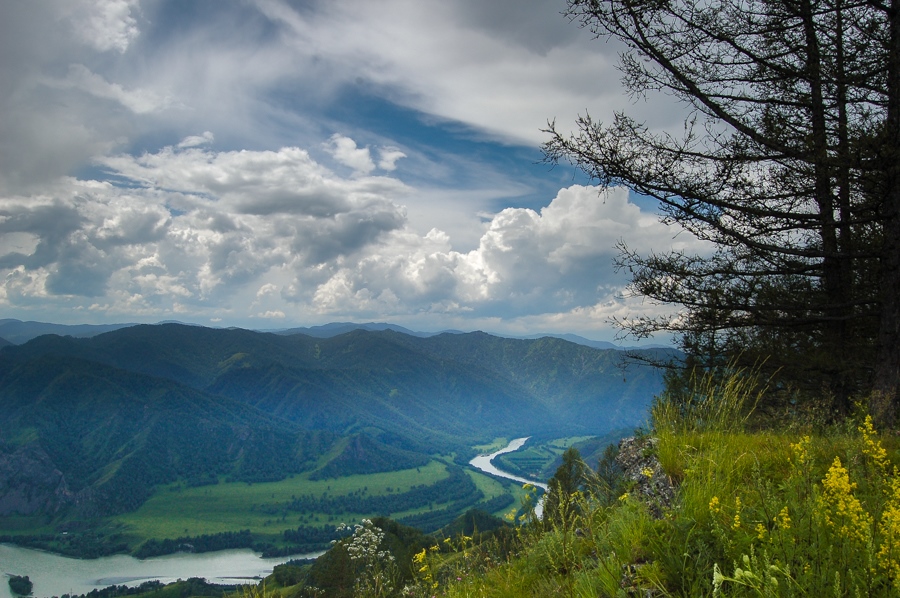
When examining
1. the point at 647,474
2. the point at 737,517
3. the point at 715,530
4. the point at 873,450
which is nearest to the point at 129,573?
the point at 647,474

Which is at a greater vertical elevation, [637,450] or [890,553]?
[890,553]

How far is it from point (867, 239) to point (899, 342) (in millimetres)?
4046

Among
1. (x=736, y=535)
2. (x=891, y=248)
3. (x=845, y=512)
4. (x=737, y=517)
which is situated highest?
(x=891, y=248)

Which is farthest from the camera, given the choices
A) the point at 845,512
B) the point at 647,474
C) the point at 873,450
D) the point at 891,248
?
the point at 891,248

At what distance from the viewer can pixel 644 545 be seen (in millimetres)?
3881

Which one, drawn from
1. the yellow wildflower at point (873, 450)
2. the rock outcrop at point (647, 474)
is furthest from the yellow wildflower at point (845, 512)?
the rock outcrop at point (647, 474)

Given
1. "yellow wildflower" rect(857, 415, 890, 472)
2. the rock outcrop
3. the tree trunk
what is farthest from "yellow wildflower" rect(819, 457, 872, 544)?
the tree trunk

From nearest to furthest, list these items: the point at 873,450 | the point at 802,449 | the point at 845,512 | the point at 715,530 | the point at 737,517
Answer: the point at 845,512 → the point at 737,517 → the point at 715,530 → the point at 873,450 → the point at 802,449

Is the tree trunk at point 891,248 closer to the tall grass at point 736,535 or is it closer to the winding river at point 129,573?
the tall grass at point 736,535

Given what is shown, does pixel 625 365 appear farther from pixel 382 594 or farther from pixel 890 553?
pixel 890 553

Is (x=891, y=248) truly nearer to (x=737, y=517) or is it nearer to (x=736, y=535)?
(x=736, y=535)

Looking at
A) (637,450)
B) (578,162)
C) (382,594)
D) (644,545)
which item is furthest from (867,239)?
(382,594)

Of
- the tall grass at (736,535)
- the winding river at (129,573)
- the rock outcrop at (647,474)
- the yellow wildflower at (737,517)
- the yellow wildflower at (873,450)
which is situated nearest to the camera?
the tall grass at (736,535)

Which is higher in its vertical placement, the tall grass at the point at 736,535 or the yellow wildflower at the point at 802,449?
the yellow wildflower at the point at 802,449
